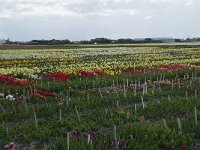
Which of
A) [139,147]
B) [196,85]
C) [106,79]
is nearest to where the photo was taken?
[139,147]

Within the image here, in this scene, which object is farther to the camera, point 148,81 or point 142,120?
point 148,81

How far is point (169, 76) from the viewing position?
23.2m

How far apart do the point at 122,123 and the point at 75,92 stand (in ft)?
20.3

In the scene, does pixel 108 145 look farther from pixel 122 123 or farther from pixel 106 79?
pixel 106 79

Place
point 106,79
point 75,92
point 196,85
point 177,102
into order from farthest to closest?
point 106,79, point 196,85, point 75,92, point 177,102

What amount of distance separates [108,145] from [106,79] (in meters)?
12.0

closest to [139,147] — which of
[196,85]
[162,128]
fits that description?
[162,128]

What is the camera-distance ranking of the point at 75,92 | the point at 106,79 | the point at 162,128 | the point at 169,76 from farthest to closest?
the point at 169,76 < the point at 106,79 < the point at 75,92 < the point at 162,128

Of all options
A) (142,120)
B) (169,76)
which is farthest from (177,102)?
(169,76)

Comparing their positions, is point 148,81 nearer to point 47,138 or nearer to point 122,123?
point 122,123

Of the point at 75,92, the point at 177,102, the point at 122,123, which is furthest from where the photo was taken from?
the point at 75,92

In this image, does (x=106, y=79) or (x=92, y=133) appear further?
(x=106, y=79)

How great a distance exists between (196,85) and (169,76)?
4142mm

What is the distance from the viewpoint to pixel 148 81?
21609 millimetres
